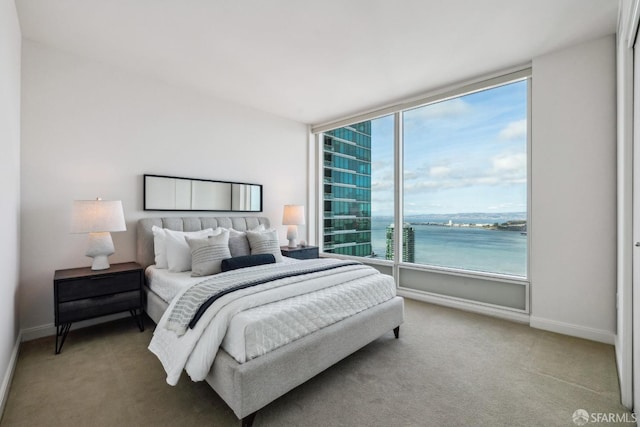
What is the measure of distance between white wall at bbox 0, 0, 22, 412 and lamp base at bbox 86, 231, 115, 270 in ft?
1.64

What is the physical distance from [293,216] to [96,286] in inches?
97.1

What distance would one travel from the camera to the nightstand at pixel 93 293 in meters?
2.52

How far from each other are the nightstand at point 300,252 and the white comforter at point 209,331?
186 centimetres

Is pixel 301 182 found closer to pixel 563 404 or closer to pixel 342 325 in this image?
pixel 342 325

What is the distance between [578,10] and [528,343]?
9.03ft

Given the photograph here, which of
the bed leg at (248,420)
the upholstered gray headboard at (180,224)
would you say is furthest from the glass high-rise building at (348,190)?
the bed leg at (248,420)

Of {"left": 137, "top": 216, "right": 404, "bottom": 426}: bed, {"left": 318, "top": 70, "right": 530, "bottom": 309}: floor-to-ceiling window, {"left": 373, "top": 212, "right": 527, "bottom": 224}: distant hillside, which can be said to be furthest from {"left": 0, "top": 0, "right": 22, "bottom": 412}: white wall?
{"left": 373, "top": 212, "right": 527, "bottom": 224}: distant hillside

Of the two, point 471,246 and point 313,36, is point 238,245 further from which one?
point 471,246

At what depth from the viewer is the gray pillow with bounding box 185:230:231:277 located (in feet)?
8.95

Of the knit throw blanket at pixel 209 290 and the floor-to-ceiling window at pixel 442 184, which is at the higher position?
the floor-to-ceiling window at pixel 442 184

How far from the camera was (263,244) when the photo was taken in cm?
333

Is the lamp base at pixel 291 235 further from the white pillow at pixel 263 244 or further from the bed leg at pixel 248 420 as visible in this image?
the bed leg at pixel 248 420

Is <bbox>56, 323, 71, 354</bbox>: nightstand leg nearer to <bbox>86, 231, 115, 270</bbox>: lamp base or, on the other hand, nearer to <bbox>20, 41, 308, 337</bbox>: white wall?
<bbox>20, 41, 308, 337</bbox>: white wall

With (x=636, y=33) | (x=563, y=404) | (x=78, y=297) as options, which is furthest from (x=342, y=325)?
(x=636, y=33)
